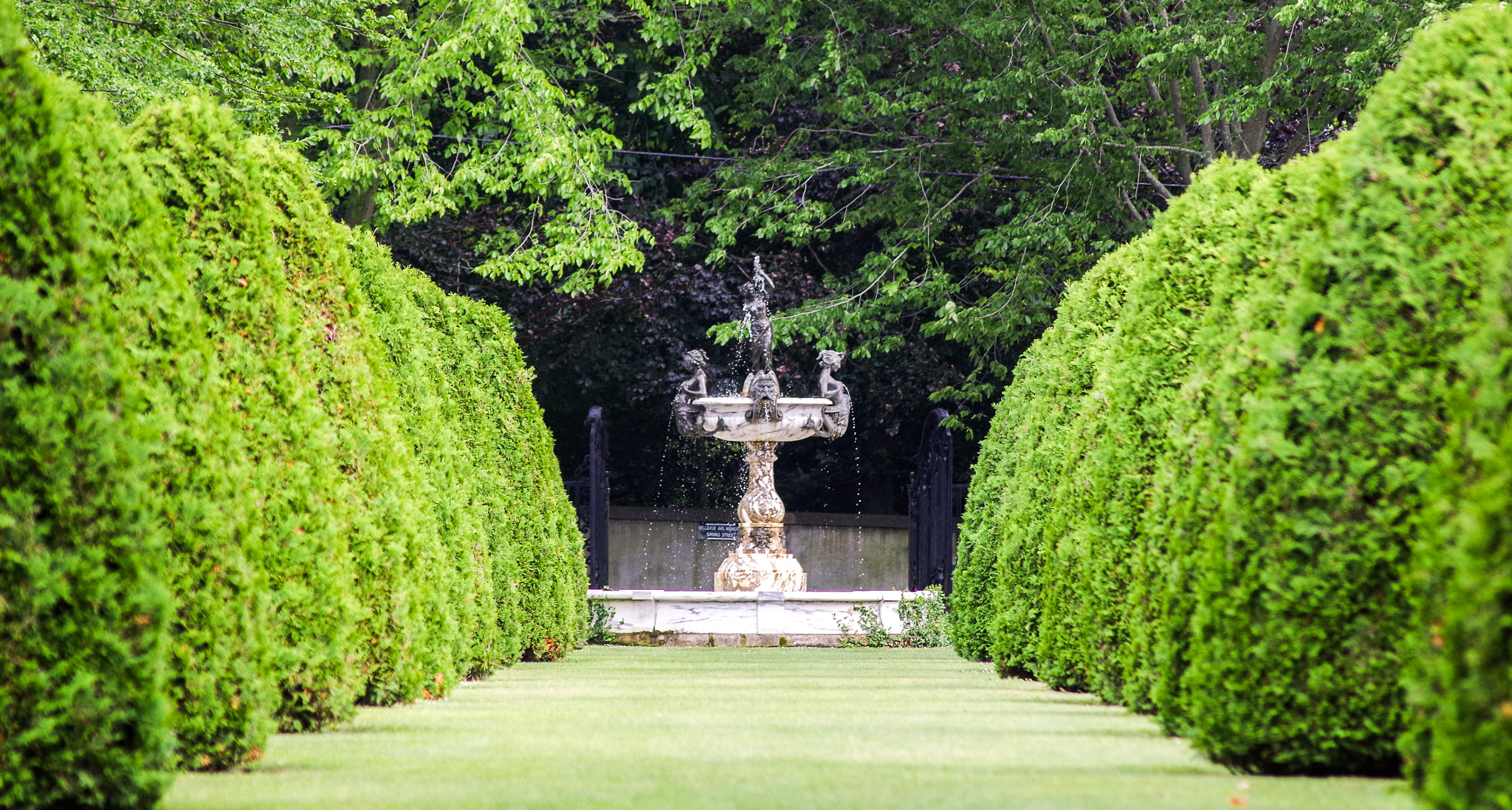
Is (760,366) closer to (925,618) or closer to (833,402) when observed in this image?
(833,402)

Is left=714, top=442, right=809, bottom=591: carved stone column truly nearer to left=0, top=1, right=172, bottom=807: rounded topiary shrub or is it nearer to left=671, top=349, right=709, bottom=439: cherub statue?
left=671, top=349, right=709, bottom=439: cherub statue

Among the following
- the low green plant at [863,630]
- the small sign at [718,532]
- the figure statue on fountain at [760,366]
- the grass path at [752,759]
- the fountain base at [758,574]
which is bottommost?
the low green plant at [863,630]

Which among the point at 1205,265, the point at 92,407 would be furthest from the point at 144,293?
the point at 1205,265

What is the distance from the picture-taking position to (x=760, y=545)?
59.1 ft

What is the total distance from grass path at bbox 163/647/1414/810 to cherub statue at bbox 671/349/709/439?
868 cm

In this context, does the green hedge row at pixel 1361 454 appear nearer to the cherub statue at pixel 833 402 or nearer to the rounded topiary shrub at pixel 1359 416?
the rounded topiary shrub at pixel 1359 416

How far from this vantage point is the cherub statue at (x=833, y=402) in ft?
58.4

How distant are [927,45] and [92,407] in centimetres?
1862

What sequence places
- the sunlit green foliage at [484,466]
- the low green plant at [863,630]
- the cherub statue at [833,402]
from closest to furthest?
the sunlit green foliage at [484,466] < the low green plant at [863,630] < the cherub statue at [833,402]

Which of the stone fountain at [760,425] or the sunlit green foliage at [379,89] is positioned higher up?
the sunlit green foliage at [379,89]

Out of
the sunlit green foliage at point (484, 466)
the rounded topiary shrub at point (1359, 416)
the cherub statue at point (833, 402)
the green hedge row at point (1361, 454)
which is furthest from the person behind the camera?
the cherub statue at point (833, 402)

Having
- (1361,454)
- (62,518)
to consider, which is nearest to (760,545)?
(1361,454)

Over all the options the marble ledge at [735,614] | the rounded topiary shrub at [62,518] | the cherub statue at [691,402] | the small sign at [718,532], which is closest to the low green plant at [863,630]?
the marble ledge at [735,614]

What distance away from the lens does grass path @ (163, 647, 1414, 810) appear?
14.3ft
